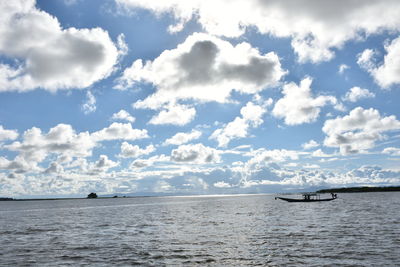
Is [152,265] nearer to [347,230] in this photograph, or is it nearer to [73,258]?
[73,258]

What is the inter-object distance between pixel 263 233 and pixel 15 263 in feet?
116

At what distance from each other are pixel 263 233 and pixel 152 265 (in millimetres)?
25961

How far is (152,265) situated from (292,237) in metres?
24.1

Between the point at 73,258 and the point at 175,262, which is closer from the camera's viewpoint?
the point at 175,262

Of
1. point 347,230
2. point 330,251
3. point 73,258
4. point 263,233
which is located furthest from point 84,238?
point 347,230

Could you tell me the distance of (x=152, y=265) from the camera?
33.1 meters

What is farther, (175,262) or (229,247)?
(229,247)

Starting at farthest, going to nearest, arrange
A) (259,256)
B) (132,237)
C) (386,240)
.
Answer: (132,237)
(386,240)
(259,256)

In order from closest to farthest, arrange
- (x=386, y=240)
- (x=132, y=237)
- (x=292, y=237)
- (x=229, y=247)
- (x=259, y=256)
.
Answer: (x=259, y=256)
(x=229, y=247)
(x=386, y=240)
(x=292, y=237)
(x=132, y=237)

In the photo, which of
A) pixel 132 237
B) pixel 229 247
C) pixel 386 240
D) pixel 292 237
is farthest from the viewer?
pixel 132 237

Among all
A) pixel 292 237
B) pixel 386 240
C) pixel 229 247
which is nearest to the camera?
pixel 229 247

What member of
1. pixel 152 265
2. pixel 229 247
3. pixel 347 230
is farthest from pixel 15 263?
pixel 347 230

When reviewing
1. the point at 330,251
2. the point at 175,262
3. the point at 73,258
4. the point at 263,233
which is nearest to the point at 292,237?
the point at 263,233

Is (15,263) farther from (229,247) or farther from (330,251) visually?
(330,251)
